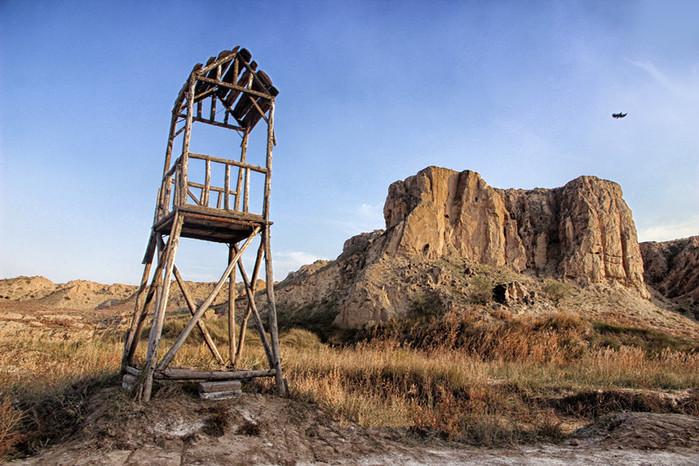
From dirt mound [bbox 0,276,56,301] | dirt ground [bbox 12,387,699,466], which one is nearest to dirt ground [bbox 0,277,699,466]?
dirt ground [bbox 12,387,699,466]

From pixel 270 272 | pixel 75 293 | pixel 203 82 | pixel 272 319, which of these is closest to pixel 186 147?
pixel 203 82

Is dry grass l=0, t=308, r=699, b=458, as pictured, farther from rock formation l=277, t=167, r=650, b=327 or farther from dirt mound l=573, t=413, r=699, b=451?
rock formation l=277, t=167, r=650, b=327

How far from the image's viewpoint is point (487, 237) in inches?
994

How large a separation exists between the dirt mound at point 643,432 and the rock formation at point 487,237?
15.6 metres

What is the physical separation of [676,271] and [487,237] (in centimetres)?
1681

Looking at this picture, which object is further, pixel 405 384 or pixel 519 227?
pixel 519 227

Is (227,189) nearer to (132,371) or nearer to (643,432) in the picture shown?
(132,371)

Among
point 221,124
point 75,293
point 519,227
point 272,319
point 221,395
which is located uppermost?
point 519,227

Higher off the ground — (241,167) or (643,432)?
(241,167)

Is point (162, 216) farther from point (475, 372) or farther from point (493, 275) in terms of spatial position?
point (493, 275)

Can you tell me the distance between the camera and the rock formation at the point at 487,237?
77.9 feet

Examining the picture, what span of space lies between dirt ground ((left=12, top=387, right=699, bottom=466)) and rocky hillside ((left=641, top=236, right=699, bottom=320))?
27.1 m

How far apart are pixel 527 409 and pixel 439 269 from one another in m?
15.0

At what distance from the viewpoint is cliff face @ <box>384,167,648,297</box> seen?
79.8ft
